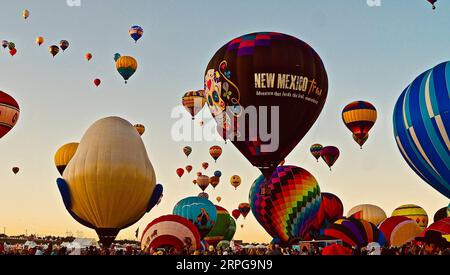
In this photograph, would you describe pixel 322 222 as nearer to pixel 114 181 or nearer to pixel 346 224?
pixel 346 224

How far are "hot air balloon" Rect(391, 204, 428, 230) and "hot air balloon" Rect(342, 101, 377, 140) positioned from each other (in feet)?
37.2

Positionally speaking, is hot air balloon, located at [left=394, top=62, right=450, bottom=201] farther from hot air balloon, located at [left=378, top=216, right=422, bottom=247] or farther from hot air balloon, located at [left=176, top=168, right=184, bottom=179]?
hot air balloon, located at [left=176, top=168, right=184, bottom=179]

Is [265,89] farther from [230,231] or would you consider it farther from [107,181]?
[230,231]

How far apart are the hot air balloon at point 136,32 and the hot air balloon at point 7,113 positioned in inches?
304

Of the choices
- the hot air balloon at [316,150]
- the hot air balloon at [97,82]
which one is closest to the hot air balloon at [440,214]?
the hot air balloon at [316,150]

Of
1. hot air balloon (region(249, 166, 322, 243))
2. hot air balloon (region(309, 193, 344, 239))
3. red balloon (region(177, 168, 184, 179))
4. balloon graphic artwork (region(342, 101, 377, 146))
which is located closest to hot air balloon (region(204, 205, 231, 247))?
red balloon (region(177, 168, 184, 179))

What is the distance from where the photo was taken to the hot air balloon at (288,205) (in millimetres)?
29297

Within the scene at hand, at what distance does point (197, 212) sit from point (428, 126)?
15001 millimetres

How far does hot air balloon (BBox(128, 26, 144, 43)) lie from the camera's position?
32.9m

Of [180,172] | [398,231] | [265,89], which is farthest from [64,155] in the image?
[398,231]

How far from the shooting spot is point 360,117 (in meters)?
30.7
